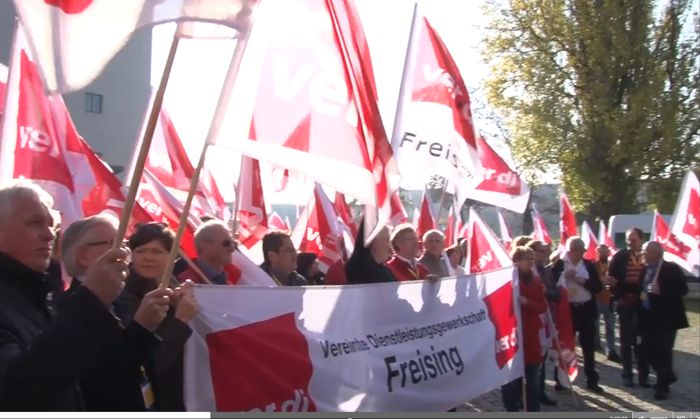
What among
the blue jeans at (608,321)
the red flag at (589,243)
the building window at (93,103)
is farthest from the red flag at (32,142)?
the building window at (93,103)

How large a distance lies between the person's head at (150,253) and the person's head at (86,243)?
0.45 m

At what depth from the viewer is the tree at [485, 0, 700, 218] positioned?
28781 mm

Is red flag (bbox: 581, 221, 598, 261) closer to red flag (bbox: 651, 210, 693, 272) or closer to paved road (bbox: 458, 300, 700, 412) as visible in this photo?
red flag (bbox: 651, 210, 693, 272)

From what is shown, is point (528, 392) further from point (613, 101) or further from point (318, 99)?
point (613, 101)

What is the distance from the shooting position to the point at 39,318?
8.55ft

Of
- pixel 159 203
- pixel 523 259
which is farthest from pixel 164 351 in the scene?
pixel 523 259

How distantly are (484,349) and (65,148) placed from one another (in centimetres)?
352

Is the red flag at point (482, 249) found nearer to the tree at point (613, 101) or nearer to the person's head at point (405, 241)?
the person's head at point (405, 241)

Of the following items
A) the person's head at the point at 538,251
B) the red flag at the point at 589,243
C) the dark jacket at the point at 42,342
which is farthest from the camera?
the red flag at the point at 589,243

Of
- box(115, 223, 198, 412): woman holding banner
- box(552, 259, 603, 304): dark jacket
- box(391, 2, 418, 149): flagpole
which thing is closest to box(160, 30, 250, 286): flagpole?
box(115, 223, 198, 412): woman holding banner

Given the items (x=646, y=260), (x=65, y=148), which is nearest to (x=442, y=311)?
(x=65, y=148)

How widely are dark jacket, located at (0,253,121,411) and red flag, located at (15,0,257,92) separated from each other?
2.30 feet

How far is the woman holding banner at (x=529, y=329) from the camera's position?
7598 mm

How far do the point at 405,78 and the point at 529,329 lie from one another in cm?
273
